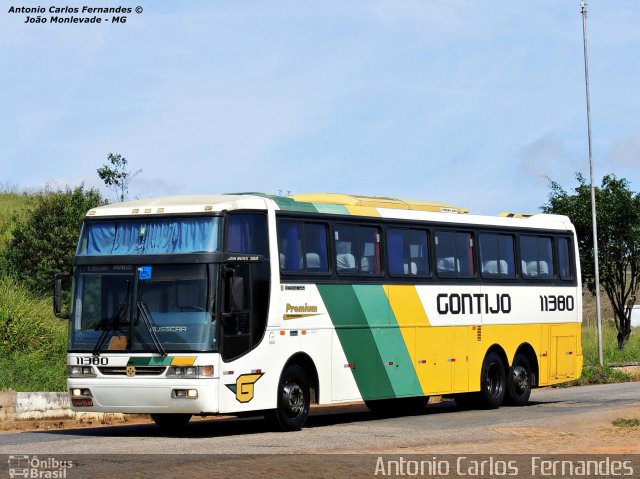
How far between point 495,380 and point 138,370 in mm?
8980

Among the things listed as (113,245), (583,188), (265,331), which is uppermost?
(583,188)

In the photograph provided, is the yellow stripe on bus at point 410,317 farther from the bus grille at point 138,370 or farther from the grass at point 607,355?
the grass at point 607,355

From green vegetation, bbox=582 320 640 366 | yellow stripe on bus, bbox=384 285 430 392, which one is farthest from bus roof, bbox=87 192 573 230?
green vegetation, bbox=582 320 640 366

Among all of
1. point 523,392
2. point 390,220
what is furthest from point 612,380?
point 390,220

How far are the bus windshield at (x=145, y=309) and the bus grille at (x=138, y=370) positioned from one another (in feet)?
0.80

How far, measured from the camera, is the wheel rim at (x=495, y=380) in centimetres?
2517

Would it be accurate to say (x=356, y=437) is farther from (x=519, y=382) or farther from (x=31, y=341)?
(x=31, y=341)

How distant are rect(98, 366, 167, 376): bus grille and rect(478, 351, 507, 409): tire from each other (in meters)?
8.16

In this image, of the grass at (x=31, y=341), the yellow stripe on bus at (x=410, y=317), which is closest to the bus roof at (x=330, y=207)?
the yellow stripe on bus at (x=410, y=317)

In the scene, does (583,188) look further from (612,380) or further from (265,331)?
(265,331)

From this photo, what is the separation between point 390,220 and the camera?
74.1 ft


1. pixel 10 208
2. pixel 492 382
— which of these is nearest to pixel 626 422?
pixel 492 382

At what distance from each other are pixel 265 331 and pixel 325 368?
1.78 metres

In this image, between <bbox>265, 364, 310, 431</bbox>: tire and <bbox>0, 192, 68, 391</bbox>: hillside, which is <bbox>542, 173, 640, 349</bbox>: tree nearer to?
<bbox>0, 192, 68, 391</bbox>: hillside
